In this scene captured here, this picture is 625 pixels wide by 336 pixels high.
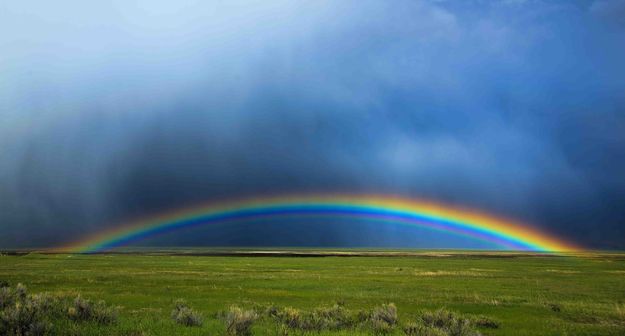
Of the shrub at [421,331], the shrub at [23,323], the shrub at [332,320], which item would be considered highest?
the shrub at [23,323]

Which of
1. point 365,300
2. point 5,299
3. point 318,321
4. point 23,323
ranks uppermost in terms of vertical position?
point 23,323

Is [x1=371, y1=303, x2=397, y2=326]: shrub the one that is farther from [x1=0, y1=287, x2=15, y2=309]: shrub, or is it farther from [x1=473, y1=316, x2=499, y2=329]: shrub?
[x1=0, y1=287, x2=15, y2=309]: shrub

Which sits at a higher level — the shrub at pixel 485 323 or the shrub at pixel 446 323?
the shrub at pixel 446 323

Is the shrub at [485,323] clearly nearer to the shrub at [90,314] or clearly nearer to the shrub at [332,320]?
the shrub at [332,320]

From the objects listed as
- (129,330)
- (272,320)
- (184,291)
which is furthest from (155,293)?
(129,330)

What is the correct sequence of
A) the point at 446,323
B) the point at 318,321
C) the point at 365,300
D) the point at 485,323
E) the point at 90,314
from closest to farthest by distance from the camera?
the point at 90,314 → the point at 318,321 → the point at 446,323 → the point at 485,323 → the point at 365,300

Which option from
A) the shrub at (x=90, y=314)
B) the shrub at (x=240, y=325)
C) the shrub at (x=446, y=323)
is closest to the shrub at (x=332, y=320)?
the shrub at (x=240, y=325)

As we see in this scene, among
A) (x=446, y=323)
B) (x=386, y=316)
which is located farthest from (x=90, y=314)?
(x=446, y=323)

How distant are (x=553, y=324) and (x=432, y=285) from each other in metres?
19.2

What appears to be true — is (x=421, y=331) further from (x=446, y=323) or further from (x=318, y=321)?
(x=318, y=321)

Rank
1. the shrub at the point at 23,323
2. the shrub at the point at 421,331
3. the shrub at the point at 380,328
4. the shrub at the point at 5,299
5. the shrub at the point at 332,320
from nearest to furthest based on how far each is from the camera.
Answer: the shrub at the point at 23,323, the shrub at the point at 421,331, the shrub at the point at 380,328, the shrub at the point at 332,320, the shrub at the point at 5,299

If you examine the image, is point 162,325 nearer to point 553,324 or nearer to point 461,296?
point 553,324

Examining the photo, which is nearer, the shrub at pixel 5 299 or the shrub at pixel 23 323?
the shrub at pixel 23 323

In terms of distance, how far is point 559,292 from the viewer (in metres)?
34.9
